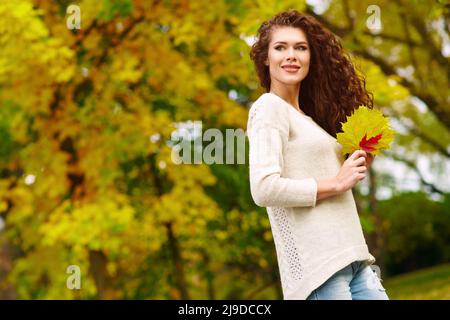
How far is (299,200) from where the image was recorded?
2.11 metres

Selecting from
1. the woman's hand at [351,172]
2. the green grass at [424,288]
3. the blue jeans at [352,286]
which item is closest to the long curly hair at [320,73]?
the woman's hand at [351,172]

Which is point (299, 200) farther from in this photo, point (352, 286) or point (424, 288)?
point (424, 288)

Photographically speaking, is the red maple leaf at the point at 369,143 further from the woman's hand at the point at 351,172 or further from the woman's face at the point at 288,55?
the woman's face at the point at 288,55

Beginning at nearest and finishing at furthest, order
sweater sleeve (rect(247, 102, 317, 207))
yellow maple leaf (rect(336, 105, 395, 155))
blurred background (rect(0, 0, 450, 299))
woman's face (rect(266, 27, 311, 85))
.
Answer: sweater sleeve (rect(247, 102, 317, 207)) → yellow maple leaf (rect(336, 105, 395, 155)) → woman's face (rect(266, 27, 311, 85)) → blurred background (rect(0, 0, 450, 299))

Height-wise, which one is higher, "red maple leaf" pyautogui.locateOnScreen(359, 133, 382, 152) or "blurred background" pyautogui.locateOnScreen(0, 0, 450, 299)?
"blurred background" pyautogui.locateOnScreen(0, 0, 450, 299)

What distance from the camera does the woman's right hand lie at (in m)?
2.14

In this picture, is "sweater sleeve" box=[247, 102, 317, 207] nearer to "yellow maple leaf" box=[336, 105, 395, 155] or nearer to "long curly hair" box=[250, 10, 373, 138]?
"yellow maple leaf" box=[336, 105, 395, 155]

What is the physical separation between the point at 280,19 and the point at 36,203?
26.6ft

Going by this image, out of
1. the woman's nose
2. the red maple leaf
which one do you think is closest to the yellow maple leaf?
the red maple leaf

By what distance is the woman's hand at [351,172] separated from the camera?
2139 mm

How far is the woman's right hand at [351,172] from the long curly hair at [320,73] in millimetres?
307

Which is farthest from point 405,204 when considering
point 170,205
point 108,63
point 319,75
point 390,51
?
point 319,75

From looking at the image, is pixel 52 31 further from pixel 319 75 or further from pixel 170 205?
pixel 319 75

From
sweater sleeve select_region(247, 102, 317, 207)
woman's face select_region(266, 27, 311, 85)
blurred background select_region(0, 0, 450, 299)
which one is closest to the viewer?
sweater sleeve select_region(247, 102, 317, 207)
